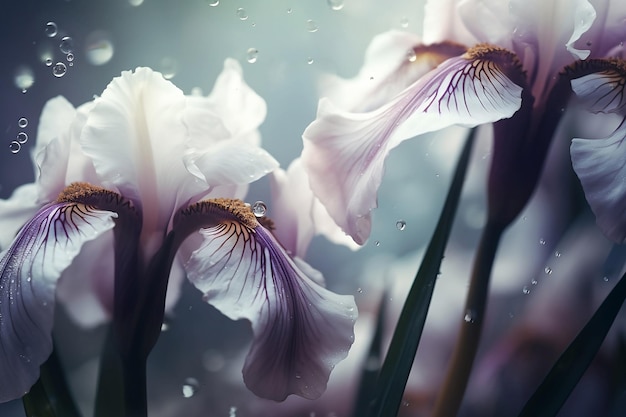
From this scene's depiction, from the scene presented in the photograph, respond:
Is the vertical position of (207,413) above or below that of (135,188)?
below

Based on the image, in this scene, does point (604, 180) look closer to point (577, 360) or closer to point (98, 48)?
point (577, 360)

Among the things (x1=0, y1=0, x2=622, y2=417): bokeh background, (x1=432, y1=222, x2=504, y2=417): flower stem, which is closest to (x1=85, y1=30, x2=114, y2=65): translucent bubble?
(x1=0, y1=0, x2=622, y2=417): bokeh background

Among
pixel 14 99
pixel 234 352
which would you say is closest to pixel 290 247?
pixel 234 352

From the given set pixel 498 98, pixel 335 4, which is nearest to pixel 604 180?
pixel 498 98

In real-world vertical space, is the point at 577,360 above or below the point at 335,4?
below

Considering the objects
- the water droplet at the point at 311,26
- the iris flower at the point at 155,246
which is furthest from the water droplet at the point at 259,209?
the water droplet at the point at 311,26

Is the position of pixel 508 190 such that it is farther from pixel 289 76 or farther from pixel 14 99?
pixel 14 99
